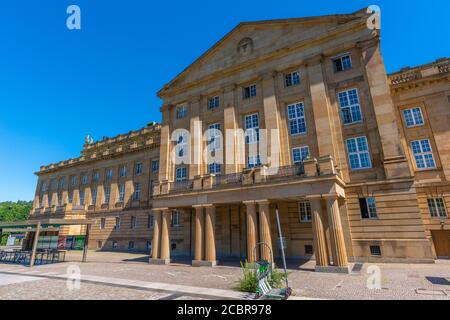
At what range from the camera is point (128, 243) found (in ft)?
122

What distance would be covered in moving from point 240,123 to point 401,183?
15412 millimetres

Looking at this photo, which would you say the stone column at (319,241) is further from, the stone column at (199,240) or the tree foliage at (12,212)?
the tree foliage at (12,212)

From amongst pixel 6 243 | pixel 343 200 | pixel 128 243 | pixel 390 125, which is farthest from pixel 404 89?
pixel 6 243

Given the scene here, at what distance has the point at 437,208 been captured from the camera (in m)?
21.7

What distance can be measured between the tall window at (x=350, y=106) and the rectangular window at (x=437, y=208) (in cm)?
1031

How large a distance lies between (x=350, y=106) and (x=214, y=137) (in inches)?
552

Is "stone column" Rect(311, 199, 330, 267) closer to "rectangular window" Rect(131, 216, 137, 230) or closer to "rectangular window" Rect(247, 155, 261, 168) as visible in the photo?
"rectangular window" Rect(247, 155, 261, 168)

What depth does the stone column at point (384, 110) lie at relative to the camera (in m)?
18.5

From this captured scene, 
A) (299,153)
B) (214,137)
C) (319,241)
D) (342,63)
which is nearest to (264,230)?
(319,241)

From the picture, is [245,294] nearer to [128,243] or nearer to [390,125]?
[390,125]

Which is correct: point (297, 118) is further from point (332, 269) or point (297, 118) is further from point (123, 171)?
point (123, 171)

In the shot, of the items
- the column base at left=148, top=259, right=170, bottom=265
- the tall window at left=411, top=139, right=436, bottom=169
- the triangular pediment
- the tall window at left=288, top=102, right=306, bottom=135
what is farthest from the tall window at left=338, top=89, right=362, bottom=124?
the column base at left=148, top=259, right=170, bottom=265

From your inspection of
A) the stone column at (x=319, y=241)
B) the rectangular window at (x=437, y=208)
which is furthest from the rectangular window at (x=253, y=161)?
the rectangular window at (x=437, y=208)

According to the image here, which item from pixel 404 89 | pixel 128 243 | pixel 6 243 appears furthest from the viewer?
pixel 6 243
